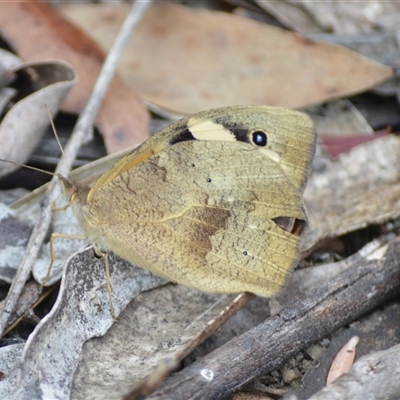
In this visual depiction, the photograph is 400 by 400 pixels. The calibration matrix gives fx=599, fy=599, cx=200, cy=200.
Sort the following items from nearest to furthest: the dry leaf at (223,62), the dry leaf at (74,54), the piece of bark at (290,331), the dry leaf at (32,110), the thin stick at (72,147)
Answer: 1. the piece of bark at (290,331)
2. the thin stick at (72,147)
3. the dry leaf at (32,110)
4. the dry leaf at (74,54)
5. the dry leaf at (223,62)

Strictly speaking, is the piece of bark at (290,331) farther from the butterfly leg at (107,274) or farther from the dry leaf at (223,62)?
the dry leaf at (223,62)

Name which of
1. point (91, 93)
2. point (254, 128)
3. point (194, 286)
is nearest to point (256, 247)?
point (194, 286)

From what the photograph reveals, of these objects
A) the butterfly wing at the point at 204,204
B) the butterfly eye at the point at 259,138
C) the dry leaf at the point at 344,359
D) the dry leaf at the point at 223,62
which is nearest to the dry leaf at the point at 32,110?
the dry leaf at the point at 223,62

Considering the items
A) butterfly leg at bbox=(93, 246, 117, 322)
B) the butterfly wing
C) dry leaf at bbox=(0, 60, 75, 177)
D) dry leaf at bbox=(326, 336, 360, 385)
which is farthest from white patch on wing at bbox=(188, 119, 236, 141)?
dry leaf at bbox=(326, 336, 360, 385)

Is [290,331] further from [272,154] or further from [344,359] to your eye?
[272,154]

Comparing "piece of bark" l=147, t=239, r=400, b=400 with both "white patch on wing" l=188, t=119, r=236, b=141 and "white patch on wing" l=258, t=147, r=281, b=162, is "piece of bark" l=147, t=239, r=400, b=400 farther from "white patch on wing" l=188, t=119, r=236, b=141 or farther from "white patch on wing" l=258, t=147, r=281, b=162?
"white patch on wing" l=188, t=119, r=236, b=141
